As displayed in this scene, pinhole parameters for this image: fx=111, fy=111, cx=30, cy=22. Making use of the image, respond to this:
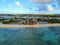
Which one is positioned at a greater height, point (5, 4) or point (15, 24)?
point (5, 4)

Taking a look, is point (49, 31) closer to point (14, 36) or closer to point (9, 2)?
point (14, 36)

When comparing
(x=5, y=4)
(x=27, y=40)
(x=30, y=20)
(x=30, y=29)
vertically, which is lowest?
(x=27, y=40)

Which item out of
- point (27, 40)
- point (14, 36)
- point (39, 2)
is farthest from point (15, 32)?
point (39, 2)

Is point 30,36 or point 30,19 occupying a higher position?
point 30,19

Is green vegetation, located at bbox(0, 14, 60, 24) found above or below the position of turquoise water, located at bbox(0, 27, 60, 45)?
above

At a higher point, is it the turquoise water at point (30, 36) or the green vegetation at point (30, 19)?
the green vegetation at point (30, 19)

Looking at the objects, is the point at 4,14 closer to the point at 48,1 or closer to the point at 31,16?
the point at 31,16

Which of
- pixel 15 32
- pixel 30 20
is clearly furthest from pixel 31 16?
pixel 15 32
